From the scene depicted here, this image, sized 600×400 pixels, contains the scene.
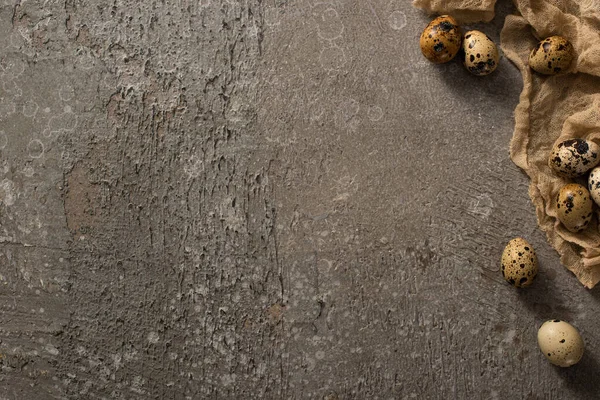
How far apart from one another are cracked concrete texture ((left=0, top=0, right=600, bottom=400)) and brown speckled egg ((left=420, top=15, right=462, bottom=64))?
6cm

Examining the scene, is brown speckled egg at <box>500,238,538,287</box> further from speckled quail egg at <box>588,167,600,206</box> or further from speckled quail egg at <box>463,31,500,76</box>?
speckled quail egg at <box>463,31,500,76</box>

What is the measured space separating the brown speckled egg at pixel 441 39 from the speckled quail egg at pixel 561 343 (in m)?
0.64

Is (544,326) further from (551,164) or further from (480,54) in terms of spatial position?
(480,54)

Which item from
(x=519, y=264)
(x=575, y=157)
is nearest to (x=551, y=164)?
(x=575, y=157)

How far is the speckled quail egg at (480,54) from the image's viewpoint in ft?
4.81

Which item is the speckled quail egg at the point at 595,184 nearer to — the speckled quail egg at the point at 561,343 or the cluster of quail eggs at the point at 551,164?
the cluster of quail eggs at the point at 551,164

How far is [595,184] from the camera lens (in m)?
1.42

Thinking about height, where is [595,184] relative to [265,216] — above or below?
above

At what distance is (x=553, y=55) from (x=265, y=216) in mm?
738

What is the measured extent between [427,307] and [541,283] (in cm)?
27

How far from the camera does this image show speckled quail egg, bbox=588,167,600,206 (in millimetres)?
1416

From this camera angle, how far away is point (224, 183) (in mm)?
1558

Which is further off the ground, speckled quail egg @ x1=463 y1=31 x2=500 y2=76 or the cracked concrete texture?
speckled quail egg @ x1=463 y1=31 x2=500 y2=76

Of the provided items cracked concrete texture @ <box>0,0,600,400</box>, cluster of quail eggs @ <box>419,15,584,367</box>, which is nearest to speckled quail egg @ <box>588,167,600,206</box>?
cluster of quail eggs @ <box>419,15,584,367</box>
